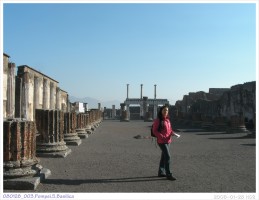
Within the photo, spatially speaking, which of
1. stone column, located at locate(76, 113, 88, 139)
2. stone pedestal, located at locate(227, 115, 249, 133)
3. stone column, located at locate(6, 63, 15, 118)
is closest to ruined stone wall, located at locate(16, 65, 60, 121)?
stone column, located at locate(6, 63, 15, 118)

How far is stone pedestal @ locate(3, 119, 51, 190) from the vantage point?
6180mm

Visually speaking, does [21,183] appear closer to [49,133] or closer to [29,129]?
[29,129]

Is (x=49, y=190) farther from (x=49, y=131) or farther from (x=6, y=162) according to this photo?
(x=49, y=131)

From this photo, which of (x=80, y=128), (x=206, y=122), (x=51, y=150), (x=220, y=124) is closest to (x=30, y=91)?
(x=80, y=128)

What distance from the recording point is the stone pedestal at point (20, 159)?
6180 millimetres

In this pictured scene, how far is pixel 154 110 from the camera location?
6281cm

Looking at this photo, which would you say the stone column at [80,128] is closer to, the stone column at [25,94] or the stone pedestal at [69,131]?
the stone column at [25,94]

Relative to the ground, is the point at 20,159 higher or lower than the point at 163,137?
lower

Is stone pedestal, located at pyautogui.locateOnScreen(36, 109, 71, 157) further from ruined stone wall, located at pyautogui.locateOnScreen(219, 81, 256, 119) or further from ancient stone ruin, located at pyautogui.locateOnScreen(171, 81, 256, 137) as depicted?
ruined stone wall, located at pyautogui.locateOnScreen(219, 81, 256, 119)

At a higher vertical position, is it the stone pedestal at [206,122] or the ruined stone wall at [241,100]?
the ruined stone wall at [241,100]

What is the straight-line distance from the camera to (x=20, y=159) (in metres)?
6.72

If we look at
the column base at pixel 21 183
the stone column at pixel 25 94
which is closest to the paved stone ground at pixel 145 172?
the column base at pixel 21 183

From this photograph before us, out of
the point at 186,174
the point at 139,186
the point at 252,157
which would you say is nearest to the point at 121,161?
the point at 186,174

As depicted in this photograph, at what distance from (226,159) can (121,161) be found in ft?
9.22
